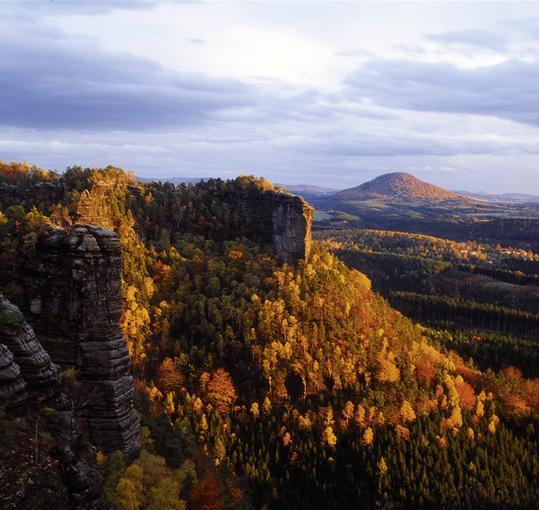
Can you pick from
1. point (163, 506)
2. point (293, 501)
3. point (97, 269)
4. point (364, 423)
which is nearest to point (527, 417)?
point (364, 423)

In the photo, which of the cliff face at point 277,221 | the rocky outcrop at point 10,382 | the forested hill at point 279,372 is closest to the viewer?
the rocky outcrop at point 10,382

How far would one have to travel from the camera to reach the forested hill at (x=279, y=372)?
86.9 metres

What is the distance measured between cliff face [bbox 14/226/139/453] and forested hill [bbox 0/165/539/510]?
11761 millimetres

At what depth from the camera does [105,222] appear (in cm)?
12100

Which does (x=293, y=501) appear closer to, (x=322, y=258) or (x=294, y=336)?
(x=294, y=336)

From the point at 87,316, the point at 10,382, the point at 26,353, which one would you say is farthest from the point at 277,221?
the point at 10,382

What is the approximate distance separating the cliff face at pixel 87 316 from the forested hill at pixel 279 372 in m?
11.8

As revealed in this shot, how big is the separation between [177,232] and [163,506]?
107948mm

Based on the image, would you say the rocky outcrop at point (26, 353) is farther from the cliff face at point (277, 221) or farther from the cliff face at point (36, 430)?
the cliff face at point (277, 221)

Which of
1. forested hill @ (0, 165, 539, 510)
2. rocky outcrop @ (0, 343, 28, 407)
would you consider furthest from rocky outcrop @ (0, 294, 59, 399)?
forested hill @ (0, 165, 539, 510)

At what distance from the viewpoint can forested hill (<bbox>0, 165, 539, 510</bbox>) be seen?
8688 centimetres

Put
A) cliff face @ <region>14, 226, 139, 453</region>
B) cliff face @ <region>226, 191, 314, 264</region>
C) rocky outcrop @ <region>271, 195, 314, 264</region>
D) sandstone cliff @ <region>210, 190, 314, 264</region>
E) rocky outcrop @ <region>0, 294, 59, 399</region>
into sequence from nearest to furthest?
rocky outcrop @ <region>0, 294, 59, 399</region> → cliff face @ <region>14, 226, 139, 453</region> → rocky outcrop @ <region>271, 195, 314, 264</region> → cliff face @ <region>226, 191, 314, 264</region> → sandstone cliff @ <region>210, 190, 314, 264</region>

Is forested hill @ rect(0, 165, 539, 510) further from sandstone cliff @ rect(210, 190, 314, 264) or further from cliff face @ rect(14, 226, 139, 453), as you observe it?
cliff face @ rect(14, 226, 139, 453)

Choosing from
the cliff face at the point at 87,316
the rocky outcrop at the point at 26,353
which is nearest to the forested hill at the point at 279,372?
the cliff face at the point at 87,316
